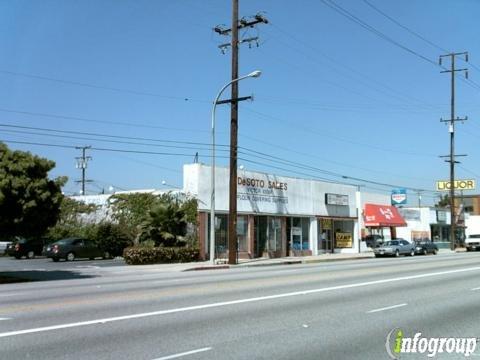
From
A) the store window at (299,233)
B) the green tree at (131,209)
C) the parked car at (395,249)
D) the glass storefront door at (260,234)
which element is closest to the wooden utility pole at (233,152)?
the green tree at (131,209)

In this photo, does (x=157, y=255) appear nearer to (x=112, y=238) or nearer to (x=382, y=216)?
(x=112, y=238)

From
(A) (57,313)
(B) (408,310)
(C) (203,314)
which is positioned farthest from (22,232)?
(B) (408,310)

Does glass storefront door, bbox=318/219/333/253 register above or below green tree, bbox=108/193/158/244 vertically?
below

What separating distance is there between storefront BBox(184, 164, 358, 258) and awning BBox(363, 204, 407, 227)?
2.62 meters

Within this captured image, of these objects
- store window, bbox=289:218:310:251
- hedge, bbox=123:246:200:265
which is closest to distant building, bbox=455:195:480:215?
store window, bbox=289:218:310:251

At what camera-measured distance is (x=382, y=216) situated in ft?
176

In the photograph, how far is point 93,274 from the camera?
2534 centimetres

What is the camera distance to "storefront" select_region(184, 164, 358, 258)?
3538 centimetres

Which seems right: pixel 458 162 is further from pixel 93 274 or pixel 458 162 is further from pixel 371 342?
pixel 371 342

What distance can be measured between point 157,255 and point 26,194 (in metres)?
11.0

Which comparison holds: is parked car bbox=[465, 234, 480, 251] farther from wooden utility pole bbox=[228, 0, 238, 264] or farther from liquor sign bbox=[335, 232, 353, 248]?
wooden utility pole bbox=[228, 0, 238, 264]

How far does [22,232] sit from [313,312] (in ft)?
46.6

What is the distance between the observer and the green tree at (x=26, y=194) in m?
21.5

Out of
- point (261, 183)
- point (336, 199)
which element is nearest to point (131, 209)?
Answer: point (261, 183)
